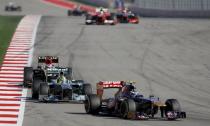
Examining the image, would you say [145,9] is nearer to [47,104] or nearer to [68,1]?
[68,1]

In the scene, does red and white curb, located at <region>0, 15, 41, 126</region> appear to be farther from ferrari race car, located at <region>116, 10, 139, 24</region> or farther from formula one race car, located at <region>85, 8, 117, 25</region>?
ferrari race car, located at <region>116, 10, 139, 24</region>

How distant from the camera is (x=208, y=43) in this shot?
49656 mm

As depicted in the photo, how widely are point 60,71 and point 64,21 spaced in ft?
115

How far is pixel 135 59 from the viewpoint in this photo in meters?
41.2

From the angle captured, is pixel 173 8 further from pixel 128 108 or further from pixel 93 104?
pixel 128 108

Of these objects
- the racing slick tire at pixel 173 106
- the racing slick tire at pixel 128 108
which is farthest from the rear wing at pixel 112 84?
the racing slick tire at pixel 173 106

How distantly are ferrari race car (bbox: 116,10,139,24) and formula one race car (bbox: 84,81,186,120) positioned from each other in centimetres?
3843

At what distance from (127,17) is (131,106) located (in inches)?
1624

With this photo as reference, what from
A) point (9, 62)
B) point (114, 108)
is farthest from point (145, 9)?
point (114, 108)

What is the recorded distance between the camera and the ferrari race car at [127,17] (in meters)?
62.4

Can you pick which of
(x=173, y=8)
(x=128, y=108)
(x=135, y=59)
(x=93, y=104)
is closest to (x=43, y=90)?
(x=93, y=104)

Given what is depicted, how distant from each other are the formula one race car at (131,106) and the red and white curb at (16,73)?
2.46 m

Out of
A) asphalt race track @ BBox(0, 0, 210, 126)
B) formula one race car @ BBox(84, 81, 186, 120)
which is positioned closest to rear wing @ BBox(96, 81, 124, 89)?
A: formula one race car @ BBox(84, 81, 186, 120)

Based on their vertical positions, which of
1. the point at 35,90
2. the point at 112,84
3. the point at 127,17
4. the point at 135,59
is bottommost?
the point at 35,90
